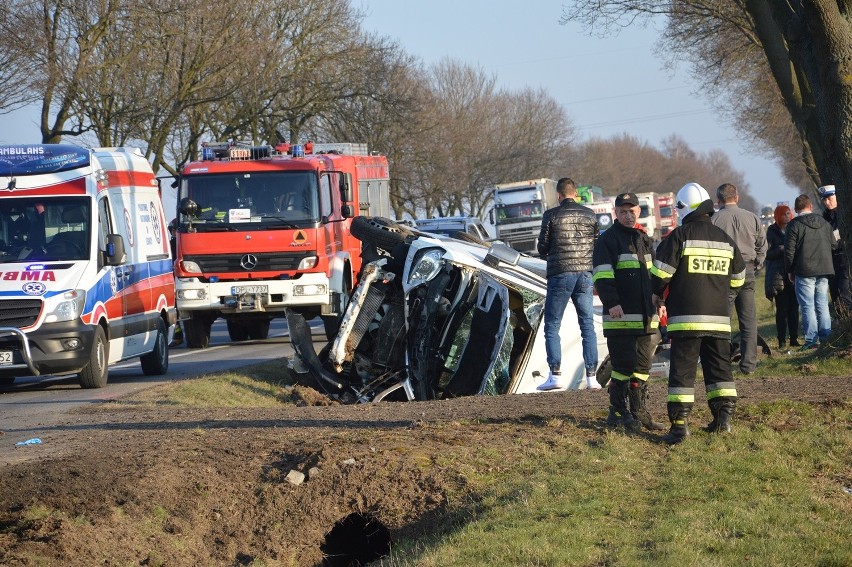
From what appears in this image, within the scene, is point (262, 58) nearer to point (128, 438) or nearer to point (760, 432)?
point (128, 438)

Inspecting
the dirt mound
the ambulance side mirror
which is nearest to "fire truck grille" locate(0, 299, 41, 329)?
the ambulance side mirror

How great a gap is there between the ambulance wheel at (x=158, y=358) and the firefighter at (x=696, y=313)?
956cm

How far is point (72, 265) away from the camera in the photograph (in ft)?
45.0

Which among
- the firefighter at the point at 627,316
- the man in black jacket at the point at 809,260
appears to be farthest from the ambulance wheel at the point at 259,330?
the firefighter at the point at 627,316

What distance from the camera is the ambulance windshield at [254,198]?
18.6 metres

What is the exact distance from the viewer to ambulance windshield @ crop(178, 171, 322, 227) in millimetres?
18578

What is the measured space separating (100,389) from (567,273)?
6.27m

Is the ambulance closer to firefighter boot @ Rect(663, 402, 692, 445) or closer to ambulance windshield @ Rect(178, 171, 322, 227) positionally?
ambulance windshield @ Rect(178, 171, 322, 227)

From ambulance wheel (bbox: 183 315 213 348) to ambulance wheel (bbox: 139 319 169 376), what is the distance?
3612 millimetres

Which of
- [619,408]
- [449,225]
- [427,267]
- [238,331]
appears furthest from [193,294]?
[619,408]

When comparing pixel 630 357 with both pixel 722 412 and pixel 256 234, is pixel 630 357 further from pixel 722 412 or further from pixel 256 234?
pixel 256 234

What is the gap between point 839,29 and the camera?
11.0m

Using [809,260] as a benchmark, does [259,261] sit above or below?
above

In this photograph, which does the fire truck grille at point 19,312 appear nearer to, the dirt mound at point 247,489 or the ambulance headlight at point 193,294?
the dirt mound at point 247,489
